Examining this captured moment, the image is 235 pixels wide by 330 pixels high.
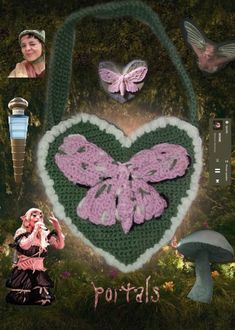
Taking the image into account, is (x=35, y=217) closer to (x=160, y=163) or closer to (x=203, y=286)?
(x=160, y=163)

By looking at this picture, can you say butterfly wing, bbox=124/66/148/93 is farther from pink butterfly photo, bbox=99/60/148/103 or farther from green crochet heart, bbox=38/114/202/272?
green crochet heart, bbox=38/114/202/272

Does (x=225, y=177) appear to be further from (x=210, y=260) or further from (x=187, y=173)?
(x=210, y=260)

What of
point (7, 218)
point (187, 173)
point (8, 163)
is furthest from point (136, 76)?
point (7, 218)

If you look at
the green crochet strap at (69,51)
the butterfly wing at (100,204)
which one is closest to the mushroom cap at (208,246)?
the butterfly wing at (100,204)

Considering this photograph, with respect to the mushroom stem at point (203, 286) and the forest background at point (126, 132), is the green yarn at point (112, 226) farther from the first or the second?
the mushroom stem at point (203, 286)

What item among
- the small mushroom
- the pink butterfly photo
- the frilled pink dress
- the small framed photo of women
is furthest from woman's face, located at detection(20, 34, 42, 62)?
the small mushroom

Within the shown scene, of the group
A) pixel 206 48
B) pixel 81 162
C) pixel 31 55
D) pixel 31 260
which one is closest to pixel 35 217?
pixel 31 260
